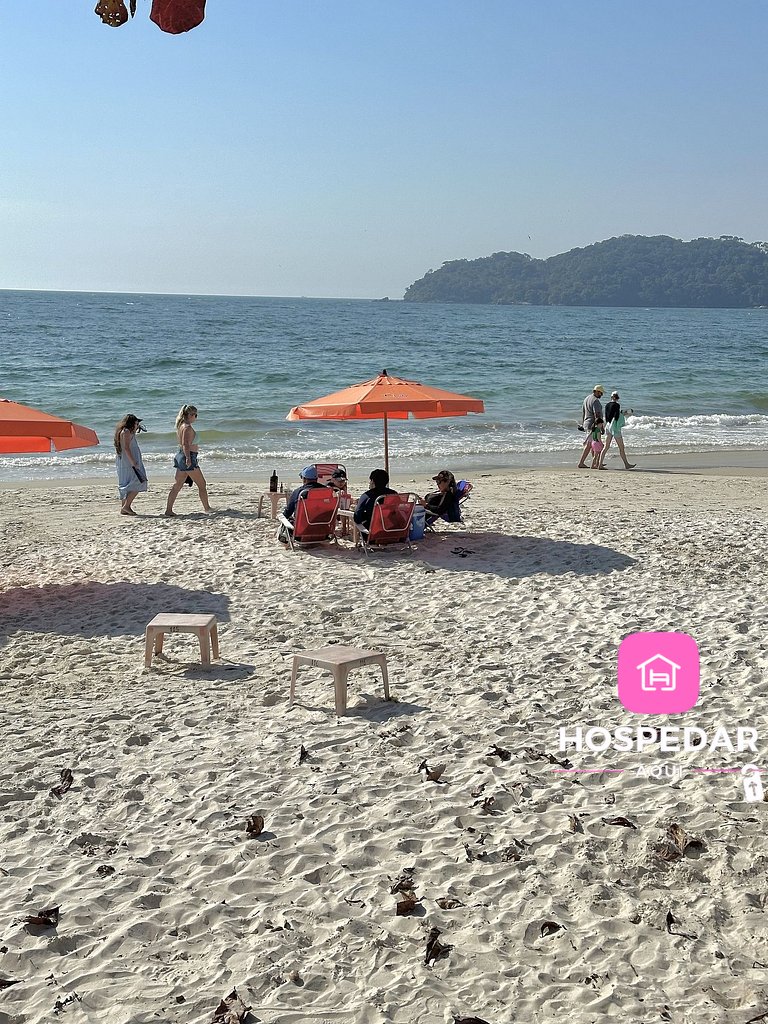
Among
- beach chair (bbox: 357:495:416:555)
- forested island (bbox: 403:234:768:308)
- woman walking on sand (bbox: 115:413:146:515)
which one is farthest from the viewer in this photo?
forested island (bbox: 403:234:768:308)

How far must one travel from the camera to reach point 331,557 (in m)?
10.5

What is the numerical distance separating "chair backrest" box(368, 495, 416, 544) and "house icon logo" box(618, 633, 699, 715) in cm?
375

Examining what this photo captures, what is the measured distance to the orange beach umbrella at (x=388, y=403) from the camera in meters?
10.7

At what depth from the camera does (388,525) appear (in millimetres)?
10750

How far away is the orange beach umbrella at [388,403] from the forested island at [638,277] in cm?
16857

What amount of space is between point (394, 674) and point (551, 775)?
189 centimetres

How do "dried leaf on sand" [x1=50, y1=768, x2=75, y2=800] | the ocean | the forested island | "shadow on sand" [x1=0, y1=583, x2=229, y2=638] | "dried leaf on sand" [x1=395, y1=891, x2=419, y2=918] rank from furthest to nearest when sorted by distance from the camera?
the forested island < the ocean < "shadow on sand" [x1=0, y1=583, x2=229, y2=638] < "dried leaf on sand" [x1=50, y1=768, x2=75, y2=800] < "dried leaf on sand" [x1=395, y1=891, x2=419, y2=918]

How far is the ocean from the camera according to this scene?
810 inches

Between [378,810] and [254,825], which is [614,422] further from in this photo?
[254,825]

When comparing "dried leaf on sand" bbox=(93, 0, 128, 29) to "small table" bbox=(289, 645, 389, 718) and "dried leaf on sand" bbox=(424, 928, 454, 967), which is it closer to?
"dried leaf on sand" bbox=(424, 928, 454, 967)

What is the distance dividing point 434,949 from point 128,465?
9981 mm

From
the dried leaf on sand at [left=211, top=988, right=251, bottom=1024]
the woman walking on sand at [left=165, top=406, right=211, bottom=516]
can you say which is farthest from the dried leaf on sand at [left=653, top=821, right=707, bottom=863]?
the woman walking on sand at [left=165, top=406, right=211, bottom=516]

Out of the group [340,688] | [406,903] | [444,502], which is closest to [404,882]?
[406,903]

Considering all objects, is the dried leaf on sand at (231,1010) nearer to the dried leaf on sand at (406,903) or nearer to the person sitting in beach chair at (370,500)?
the dried leaf on sand at (406,903)
